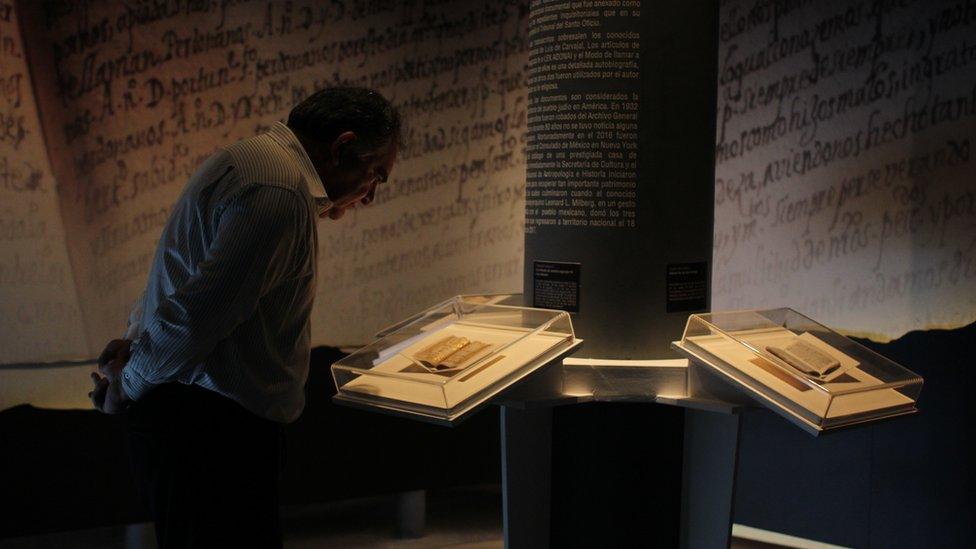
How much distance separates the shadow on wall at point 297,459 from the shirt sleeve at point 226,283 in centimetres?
177

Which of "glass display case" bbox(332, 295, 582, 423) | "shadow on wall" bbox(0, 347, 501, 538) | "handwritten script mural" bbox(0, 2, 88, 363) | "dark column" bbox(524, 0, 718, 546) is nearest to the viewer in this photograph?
"glass display case" bbox(332, 295, 582, 423)

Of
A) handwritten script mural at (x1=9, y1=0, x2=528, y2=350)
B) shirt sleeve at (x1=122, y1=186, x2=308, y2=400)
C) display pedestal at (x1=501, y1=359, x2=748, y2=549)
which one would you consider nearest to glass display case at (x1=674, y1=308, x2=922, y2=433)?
display pedestal at (x1=501, y1=359, x2=748, y2=549)

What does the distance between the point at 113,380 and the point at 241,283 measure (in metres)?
0.39

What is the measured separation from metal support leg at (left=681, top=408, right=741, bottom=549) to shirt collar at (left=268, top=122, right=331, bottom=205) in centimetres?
103

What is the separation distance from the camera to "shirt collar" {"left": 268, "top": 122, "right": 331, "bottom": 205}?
1.79m

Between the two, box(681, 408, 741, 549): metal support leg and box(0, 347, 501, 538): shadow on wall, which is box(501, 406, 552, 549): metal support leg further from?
box(0, 347, 501, 538): shadow on wall

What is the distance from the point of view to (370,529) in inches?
146

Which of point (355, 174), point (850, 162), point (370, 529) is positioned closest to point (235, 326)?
point (355, 174)

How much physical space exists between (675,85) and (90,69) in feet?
6.72

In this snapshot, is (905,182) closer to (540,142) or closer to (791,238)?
(791,238)

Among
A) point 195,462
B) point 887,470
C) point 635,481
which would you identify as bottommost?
point 887,470

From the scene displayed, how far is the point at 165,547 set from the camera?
5.84 ft

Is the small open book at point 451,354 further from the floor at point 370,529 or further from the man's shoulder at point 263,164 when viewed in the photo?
the floor at point 370,529

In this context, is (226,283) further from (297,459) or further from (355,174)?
(297,459)
